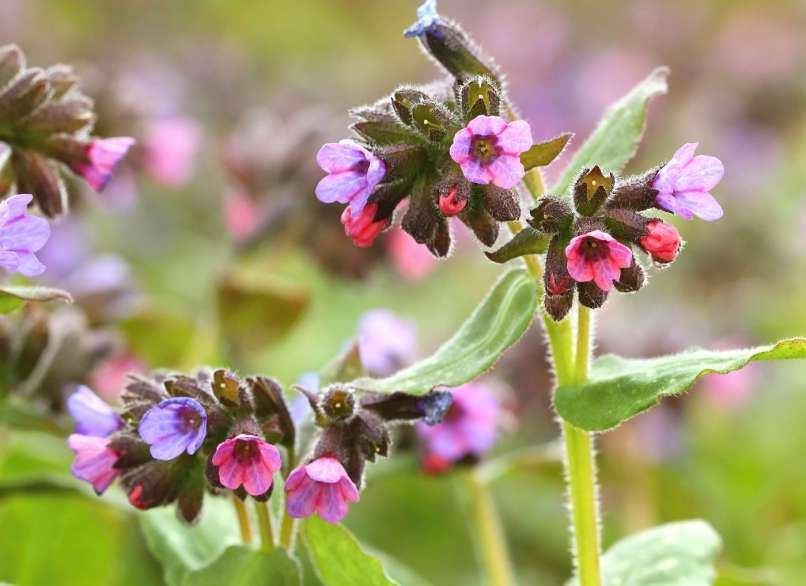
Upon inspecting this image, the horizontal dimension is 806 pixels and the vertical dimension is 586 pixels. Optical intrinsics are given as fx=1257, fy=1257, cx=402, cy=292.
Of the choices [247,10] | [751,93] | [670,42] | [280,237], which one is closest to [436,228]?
[280,237]

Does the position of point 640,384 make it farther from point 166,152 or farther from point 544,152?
point 166,152

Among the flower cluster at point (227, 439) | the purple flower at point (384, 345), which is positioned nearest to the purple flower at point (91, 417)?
the flower cluster at point (227, 439)

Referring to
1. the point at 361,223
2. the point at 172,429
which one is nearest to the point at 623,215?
the point at 361,223

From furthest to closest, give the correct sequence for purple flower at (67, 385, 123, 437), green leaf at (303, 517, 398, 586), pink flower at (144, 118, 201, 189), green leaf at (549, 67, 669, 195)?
1. pink flower at (144, 118, 201, 189)
2. green leaf at (549, 67, 669, 195)
3. purple flower at (67, 385, 123, 437)
4. green leaf at (303, 517, 398, 586)

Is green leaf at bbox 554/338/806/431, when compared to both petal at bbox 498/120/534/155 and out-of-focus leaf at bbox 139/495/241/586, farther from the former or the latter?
out-of-focus leaf at bbox 139/495/241/586

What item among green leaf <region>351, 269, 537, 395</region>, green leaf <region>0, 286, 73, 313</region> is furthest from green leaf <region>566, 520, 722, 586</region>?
green leaf <region>0, 286, 73, 313</region>

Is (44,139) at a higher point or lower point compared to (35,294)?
higher
